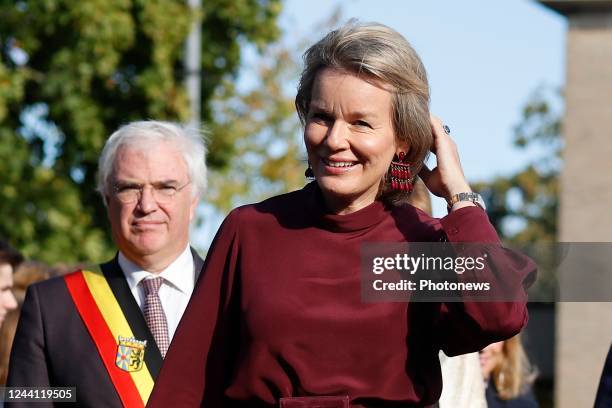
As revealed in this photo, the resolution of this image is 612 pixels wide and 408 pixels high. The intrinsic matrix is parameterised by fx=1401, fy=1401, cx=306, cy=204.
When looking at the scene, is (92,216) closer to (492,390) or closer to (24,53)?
(24,53)

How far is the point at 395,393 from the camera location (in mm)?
3207

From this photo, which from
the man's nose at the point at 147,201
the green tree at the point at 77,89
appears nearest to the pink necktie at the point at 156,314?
the man's nose at the point at 147,201

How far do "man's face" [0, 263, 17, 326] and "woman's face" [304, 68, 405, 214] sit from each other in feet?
11.4

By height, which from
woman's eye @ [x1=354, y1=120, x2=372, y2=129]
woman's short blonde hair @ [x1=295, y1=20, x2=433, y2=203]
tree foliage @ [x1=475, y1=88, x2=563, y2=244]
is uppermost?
woman's short blonde hair @ [x1=295, y1=20, x2=433, y2=203]

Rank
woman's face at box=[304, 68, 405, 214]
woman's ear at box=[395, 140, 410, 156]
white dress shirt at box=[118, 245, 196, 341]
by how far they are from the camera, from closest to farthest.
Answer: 1. woman's face at box=[304, 68, 405, 214]
2. woman's ear at box=[395, 140, 410, 156]
3. white dress shirt at box=[118, 245, 196, 341]

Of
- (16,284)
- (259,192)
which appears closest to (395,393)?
(16,284)

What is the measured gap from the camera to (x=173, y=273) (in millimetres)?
5094

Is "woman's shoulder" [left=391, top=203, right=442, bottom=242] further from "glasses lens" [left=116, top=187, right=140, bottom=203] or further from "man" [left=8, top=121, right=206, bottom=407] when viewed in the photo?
"glasses lens" [left=116, top=187, right=140, bottom=203]

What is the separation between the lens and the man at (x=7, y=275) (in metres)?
6.47

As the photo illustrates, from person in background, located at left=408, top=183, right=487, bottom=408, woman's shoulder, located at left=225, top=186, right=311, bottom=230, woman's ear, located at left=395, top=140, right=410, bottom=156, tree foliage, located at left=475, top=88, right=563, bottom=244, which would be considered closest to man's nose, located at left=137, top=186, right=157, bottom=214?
person in background, located at left=408, top=183, right=487, bottom=408

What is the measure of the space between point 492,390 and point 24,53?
9499 millimetres

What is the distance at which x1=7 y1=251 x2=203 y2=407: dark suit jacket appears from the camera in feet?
15.6

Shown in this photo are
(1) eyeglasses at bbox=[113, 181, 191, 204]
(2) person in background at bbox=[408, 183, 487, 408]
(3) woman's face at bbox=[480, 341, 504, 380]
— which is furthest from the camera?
(3) woman's face at bbox=[480, 341, 504, 380]

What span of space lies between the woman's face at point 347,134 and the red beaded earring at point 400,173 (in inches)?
1.6
